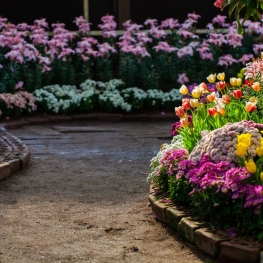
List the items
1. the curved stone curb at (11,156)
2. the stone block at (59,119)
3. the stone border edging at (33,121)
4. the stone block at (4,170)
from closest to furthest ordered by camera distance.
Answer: the stone block at (4,170)
the curved stone curb at (11,156)
the stone border edging at (33,121)
the stone block at (59,119)

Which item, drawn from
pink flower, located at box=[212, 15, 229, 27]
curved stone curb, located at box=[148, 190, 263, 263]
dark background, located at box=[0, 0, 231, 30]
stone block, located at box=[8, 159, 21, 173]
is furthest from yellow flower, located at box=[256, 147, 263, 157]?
dark background, located at box=[0, 0, 231, 30]

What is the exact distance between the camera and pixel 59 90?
13.2 m

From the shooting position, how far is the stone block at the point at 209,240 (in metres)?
4.60

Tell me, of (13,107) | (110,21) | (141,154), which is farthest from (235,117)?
(110,21)

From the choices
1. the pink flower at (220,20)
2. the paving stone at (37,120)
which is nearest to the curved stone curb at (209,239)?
the paving stone at (37,120)

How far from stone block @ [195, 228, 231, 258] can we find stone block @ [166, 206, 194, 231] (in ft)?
1.25

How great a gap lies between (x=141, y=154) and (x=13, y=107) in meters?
3.75

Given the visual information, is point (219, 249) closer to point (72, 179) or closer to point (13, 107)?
point (72, 179)

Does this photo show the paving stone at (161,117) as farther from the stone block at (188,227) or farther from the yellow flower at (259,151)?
the yellow flower at (259,151)

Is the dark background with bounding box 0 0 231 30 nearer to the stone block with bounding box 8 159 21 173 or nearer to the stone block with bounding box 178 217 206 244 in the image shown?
the stone block with bounding box 8 159 21 173

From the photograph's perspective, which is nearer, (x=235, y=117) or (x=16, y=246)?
(x=16, y=246)

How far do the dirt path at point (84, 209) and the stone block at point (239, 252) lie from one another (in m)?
0.20

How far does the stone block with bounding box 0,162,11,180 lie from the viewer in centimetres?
732

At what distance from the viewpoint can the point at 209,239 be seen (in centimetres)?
465
